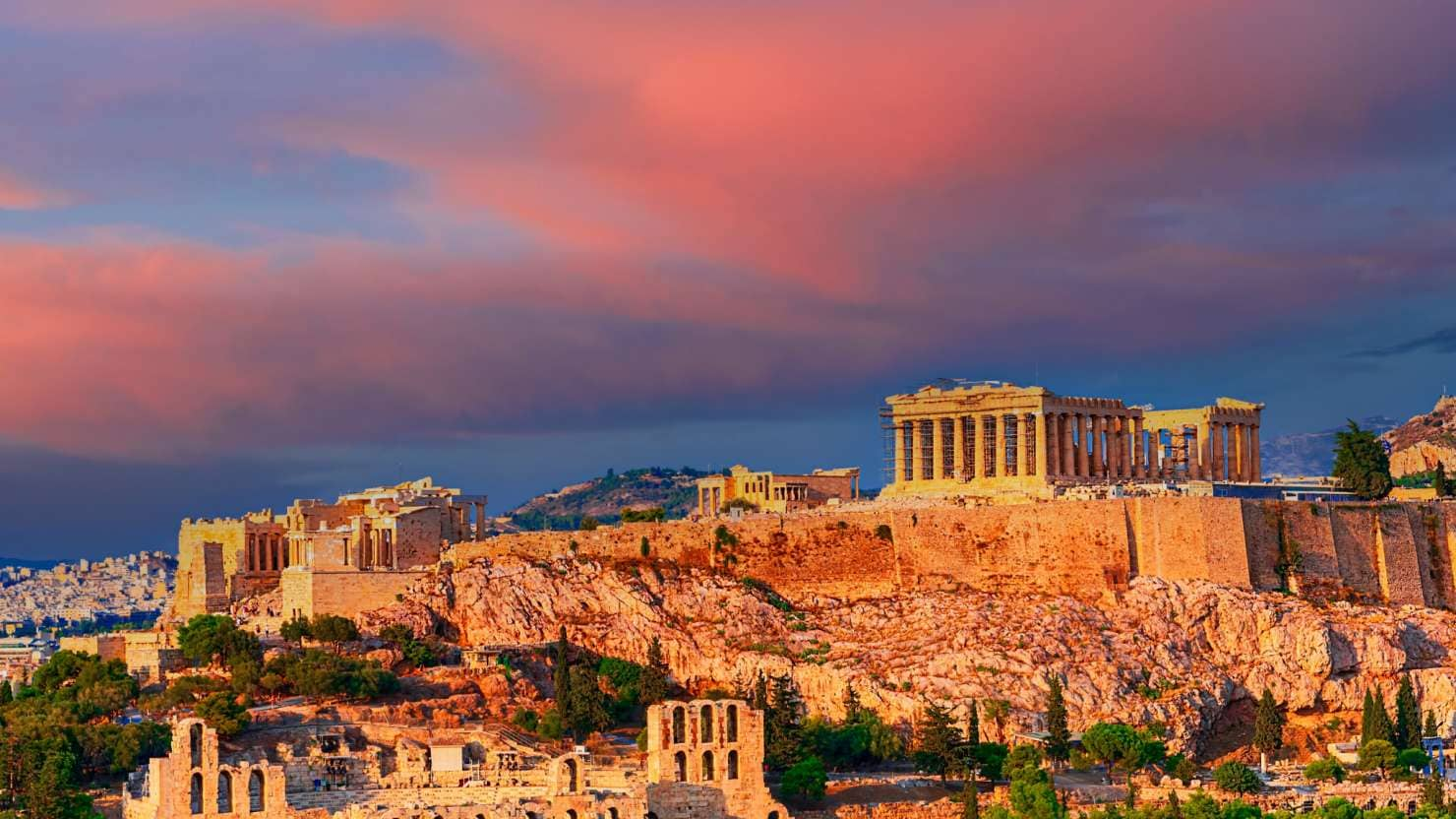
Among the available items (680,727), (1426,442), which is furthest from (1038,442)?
(1426,442)

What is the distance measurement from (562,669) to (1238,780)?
2118 cm

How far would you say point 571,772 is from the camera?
217 ft

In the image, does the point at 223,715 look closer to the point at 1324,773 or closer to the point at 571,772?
the point at 571,772

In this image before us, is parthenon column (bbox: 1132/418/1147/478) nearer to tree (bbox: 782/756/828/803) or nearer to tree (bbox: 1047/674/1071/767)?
tree (bbox: 1047/674/1071/767)

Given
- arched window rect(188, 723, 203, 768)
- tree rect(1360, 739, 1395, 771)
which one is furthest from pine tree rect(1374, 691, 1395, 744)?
arched window rect(188, 723, 203, 768)

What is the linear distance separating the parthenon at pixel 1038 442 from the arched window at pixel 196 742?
4065cm

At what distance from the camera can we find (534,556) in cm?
9150

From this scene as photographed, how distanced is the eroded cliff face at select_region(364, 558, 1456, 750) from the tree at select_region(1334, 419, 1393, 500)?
8.55 m

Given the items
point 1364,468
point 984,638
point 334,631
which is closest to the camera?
point 334,631

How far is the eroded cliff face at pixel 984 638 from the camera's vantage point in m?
81.0

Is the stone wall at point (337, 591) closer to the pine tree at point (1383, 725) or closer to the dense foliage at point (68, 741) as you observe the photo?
the dense foliage at point (68, 741)

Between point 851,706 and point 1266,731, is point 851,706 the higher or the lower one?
the higher one

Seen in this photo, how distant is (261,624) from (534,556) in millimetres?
10465

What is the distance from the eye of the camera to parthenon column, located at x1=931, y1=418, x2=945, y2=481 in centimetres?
10156
